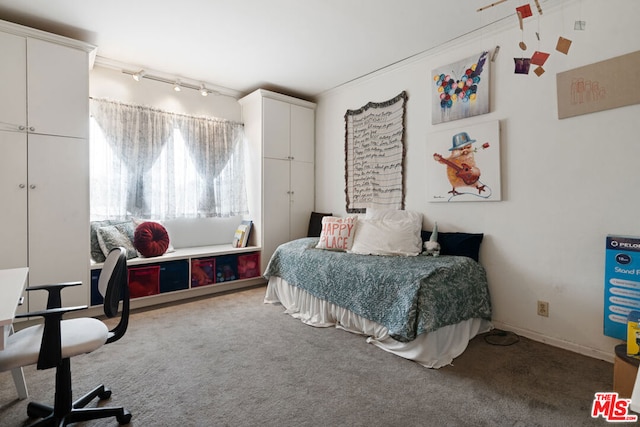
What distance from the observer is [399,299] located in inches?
90.7

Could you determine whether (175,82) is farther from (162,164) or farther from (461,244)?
(461,244)

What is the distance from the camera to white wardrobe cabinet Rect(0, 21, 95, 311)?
103 inches

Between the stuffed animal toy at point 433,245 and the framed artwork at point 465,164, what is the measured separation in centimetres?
37

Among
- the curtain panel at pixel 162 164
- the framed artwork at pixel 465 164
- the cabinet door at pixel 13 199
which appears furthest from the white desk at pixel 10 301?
the framed artwork at pixel 465 164

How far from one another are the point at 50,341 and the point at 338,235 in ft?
8.00

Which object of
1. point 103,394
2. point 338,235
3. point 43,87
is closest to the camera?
point 103,394

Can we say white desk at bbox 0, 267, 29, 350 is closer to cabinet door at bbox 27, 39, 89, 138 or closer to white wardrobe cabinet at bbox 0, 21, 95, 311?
white wardrobe cabinet at bbox 0, 21, 95, 311

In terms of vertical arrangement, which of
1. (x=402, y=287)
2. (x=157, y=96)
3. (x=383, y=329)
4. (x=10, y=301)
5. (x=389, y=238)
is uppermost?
(x=157, y=96)

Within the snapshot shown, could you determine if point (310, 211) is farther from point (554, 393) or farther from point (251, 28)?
point (554, 393)

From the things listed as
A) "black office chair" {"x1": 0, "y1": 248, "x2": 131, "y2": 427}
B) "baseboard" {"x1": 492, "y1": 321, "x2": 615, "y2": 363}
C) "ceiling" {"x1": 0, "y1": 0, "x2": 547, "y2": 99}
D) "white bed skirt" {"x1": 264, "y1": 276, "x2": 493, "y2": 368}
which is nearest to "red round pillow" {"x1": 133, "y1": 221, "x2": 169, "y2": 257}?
"white bed skirt" {"x1": 264, "y1": 276, "x2": 493, "y2": 368}

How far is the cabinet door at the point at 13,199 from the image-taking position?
2.58 meters

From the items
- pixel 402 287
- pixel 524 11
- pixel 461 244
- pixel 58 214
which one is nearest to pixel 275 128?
pixel 58 214

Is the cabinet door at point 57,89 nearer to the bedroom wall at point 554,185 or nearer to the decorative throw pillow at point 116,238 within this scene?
the decorative throw pillow at point 116,238

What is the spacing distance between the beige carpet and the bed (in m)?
0.13
